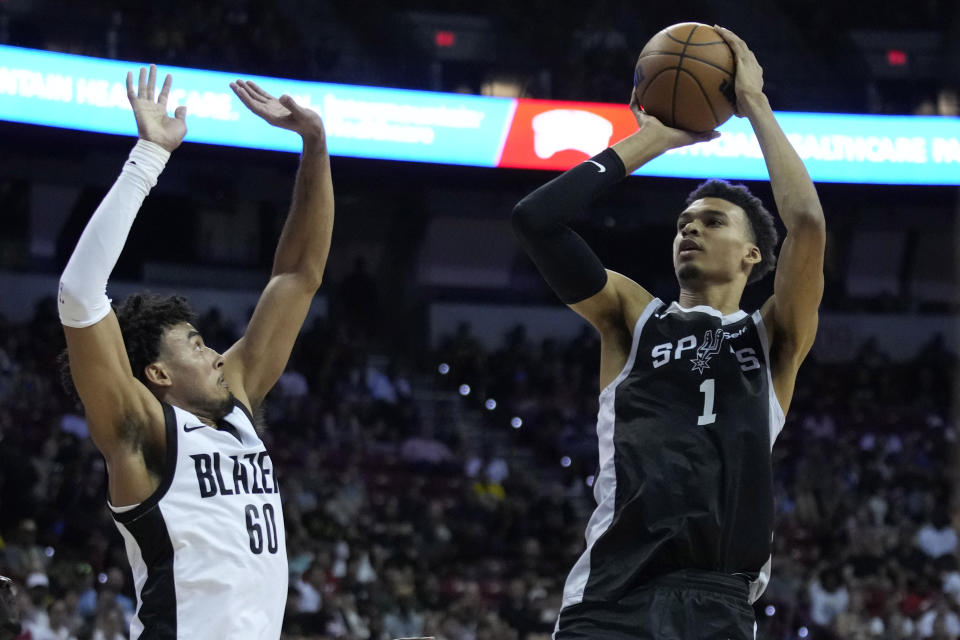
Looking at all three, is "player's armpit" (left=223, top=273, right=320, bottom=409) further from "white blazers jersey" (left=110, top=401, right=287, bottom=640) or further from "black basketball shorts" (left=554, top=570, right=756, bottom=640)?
"black basketball shorts" (left=554, top=570, right=756, bottom=640)

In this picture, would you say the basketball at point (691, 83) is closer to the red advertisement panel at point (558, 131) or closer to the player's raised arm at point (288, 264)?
the player's raised arm at point (288, 264)

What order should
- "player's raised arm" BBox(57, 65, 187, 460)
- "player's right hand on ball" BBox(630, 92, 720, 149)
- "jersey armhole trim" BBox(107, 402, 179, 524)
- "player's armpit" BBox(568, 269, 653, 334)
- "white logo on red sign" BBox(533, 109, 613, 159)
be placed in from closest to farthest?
"player's raised arm" BBox(57, 65, 187, 460) < "jersey armhole trim" BBox(107, 402, 179, 524) < "player's armpit" BBox(568, 269, 653, 334) < "player's right hand on ball" BBox(630, 92, 720, 149) < "white logo on red sign" BBox(533, 109, 613, 159)

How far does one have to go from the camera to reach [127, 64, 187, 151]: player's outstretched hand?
9.52 ft

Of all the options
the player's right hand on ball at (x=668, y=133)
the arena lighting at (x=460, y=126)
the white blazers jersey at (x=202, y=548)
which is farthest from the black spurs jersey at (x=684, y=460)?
the arena lighting at (x=460, y=126)

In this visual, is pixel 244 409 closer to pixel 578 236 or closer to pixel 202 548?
pixel 202 548

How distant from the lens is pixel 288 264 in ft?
11.5

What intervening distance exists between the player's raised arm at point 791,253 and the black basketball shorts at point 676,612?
1.75 ft

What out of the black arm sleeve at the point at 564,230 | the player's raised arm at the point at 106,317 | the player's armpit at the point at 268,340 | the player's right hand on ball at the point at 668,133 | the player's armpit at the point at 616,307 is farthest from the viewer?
the player's armpit at the point at 268,340

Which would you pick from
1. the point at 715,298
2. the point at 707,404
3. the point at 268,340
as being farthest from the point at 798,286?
the point at 268,340

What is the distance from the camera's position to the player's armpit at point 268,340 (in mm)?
3340


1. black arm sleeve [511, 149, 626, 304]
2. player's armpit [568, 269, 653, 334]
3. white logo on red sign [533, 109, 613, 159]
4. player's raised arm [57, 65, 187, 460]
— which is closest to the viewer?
player's raised arm [57, 65, 187, 460]

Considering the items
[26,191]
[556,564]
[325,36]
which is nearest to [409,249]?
[325,36]

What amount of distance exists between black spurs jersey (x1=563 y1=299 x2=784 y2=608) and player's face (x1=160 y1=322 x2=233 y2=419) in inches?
37.1

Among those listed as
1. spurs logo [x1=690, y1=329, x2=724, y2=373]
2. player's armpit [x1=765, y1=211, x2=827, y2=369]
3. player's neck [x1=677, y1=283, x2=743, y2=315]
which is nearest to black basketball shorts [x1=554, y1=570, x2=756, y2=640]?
spurs logo [x1=690, y1=329, x2=724, y2=373]
